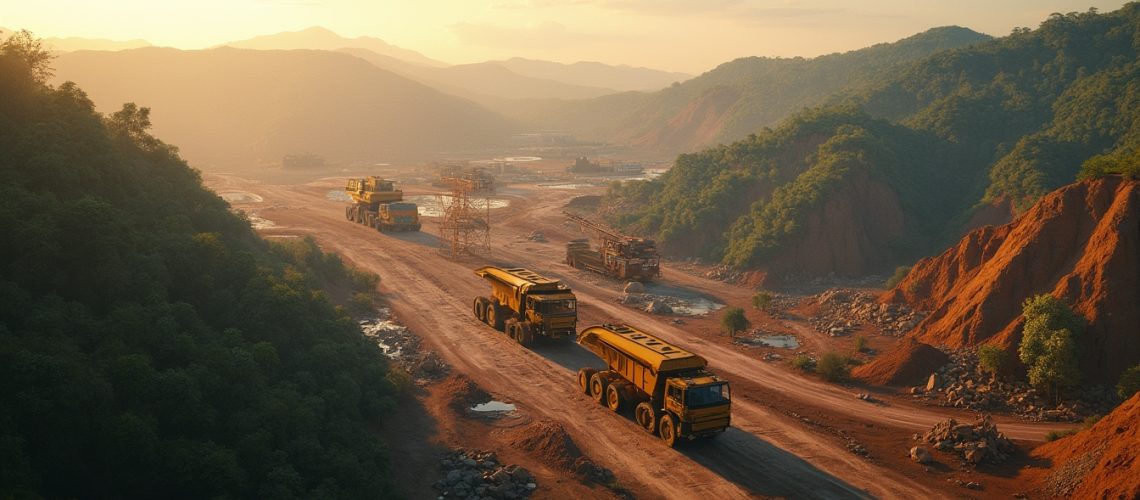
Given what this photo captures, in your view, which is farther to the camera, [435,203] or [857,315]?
[435,203]

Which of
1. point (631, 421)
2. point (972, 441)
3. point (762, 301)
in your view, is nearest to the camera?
point (972, 441)

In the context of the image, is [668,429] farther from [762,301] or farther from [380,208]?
[380,208]

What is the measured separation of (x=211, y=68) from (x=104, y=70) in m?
23.5

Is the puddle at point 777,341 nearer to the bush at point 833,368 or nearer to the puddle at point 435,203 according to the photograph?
the bush at point 833,368

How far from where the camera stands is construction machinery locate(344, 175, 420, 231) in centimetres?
6456

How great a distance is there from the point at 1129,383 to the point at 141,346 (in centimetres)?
3178

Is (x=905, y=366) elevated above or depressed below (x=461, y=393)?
above

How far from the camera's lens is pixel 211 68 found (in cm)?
18112

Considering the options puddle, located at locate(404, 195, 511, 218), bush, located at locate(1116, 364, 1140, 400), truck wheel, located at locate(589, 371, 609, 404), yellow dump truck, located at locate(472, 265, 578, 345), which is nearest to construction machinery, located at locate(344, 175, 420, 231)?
puddle, located at locate(404, 195, 511, 218)

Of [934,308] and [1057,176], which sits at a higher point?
[1057,176]

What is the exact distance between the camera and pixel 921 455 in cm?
2234

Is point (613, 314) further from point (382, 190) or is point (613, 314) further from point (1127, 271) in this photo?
point (382, 190)

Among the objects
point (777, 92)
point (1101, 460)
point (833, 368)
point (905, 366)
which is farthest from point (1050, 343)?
point (777, 92)

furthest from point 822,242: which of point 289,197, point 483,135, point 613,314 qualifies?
point 483,135
